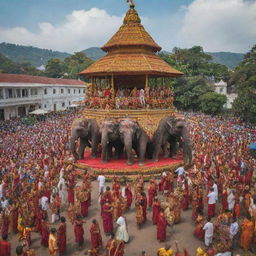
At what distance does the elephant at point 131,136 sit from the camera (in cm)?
1264

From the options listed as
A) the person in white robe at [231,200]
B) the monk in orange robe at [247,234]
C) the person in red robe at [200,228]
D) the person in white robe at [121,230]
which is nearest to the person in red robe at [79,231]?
the person in white robe at [121,230]

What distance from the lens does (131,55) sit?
15.4 meters

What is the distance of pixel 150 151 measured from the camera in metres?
15.2

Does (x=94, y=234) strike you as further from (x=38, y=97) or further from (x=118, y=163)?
(x=38, y=97)

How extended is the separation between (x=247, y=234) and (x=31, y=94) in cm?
3831

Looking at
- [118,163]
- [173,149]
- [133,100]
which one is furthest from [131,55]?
[118,163]

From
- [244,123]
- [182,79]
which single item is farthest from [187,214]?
[182,79]

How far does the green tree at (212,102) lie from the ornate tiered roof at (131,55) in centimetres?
2511

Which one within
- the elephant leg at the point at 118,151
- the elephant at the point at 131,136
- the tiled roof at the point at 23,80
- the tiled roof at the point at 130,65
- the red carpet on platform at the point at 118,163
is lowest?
the red carpet on platform at the point at 118,163

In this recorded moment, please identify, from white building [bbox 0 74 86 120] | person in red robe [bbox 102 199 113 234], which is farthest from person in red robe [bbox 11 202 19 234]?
white building [bbox 0 74 86 120]

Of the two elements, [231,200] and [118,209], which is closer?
[118,209]

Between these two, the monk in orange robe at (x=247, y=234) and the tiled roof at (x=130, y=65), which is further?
the tiled roof at (x=130, y=65)

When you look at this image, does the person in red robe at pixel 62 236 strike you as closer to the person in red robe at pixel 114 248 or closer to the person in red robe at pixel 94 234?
the person in red robe at pixel 94 234

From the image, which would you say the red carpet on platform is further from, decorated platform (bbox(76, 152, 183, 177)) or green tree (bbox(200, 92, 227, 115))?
green tree (bbox(200, 92, 227, 115))
